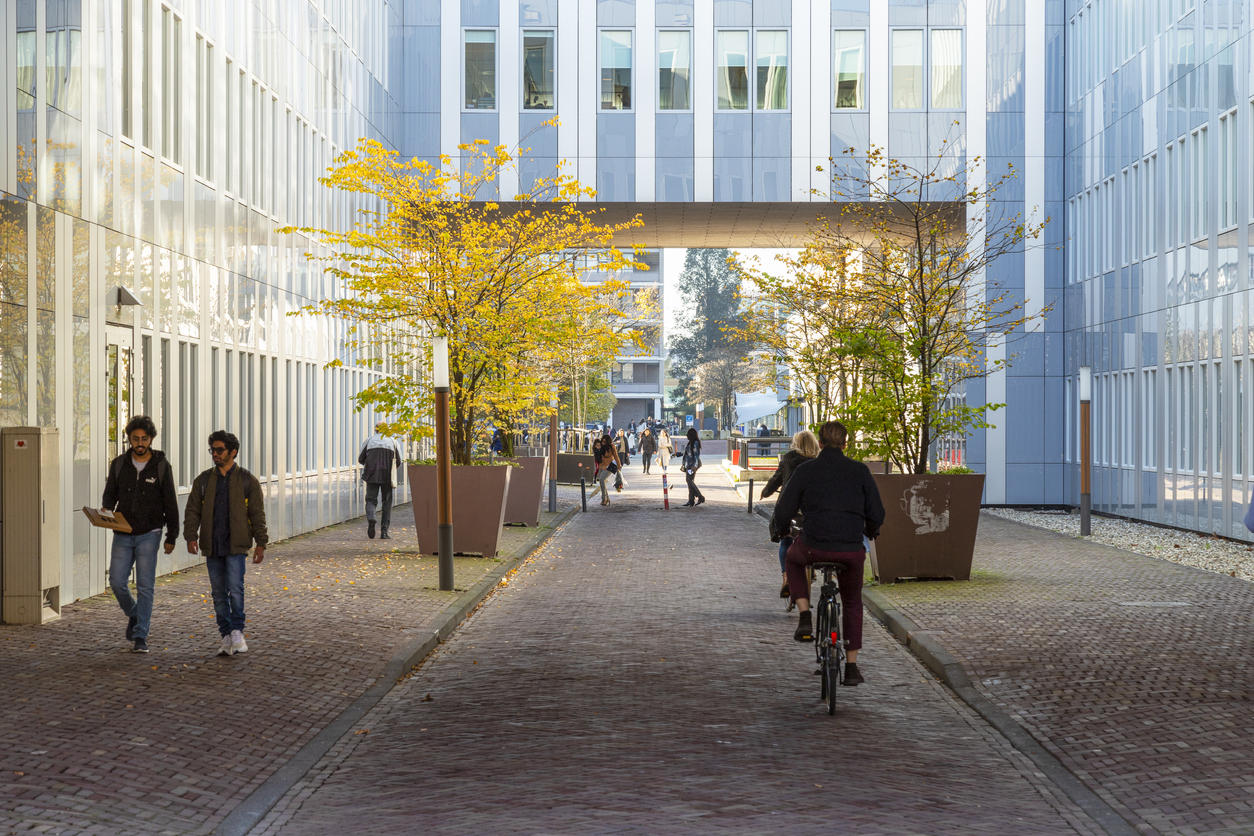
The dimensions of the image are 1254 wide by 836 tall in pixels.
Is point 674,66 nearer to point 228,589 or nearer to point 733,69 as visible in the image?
point 733,69

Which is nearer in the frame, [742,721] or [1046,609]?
[742,721]

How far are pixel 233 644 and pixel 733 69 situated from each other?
2412 cm

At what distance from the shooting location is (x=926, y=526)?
48.8ft

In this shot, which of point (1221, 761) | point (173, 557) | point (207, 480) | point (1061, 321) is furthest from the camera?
point (1061, 321)

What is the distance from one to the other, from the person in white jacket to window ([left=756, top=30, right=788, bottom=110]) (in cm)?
1422

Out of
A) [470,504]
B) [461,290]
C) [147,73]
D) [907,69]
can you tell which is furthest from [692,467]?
[147,73]

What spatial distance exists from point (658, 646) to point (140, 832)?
18.8ft

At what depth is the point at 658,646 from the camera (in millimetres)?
10820

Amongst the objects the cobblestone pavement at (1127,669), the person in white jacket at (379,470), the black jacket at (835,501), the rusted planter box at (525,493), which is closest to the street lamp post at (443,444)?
the cobblestone pavement at (1127,669)

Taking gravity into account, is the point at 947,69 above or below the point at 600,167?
above

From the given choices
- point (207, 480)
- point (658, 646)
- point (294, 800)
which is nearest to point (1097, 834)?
point (294, 800)

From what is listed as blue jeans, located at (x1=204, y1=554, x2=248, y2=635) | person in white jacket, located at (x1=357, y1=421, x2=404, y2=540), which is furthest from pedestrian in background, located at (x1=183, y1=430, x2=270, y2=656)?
person in white jacket, located at (x1=357, y1=421, x2=404, y2=540)

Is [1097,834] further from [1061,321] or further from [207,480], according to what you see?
[1061,321]

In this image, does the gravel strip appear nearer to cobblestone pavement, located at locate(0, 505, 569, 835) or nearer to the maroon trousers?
the maroon trousers
